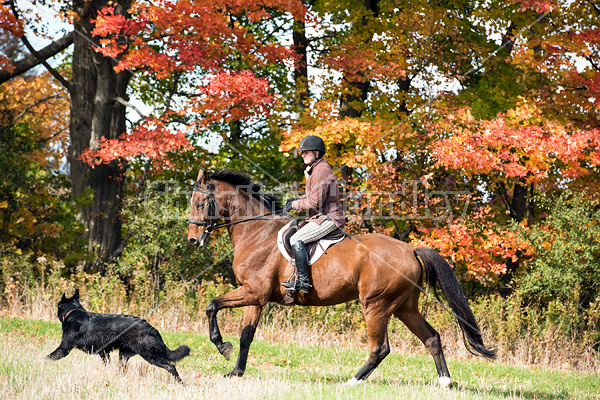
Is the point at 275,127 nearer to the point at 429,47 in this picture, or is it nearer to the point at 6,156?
the point at 429,47

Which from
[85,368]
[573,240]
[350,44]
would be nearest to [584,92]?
[573,240]

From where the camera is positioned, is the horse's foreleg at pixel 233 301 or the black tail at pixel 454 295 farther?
the black tail at pixel 454 295

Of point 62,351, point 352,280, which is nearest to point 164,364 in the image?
point 62,351

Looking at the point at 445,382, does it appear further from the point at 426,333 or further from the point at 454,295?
the point at 454,295

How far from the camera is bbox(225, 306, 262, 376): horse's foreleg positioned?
7320mm

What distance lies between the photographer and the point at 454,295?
7578 millimetres

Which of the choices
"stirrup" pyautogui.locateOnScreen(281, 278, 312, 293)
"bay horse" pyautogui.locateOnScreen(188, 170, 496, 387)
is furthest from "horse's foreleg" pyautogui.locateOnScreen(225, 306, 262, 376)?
"stirrup" pyautogui.locateOnScreen(281, 278, 312, 293)

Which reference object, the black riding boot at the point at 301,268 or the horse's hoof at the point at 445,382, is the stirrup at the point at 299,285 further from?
the horse's hoof at the point at 445,382

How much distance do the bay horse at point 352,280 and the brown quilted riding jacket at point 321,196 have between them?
1.43ft

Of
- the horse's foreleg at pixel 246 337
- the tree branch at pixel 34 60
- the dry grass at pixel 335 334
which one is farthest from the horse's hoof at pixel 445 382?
the tree branch at pixel 34 60

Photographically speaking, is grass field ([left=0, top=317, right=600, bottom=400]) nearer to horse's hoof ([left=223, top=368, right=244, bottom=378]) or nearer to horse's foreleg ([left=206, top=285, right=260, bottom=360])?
horse's hoof ([left=223, top=368, right=244, bottom=378])

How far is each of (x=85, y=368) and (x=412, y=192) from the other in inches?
318

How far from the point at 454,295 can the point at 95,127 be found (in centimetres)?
1198

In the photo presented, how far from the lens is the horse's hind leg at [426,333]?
748 cm
